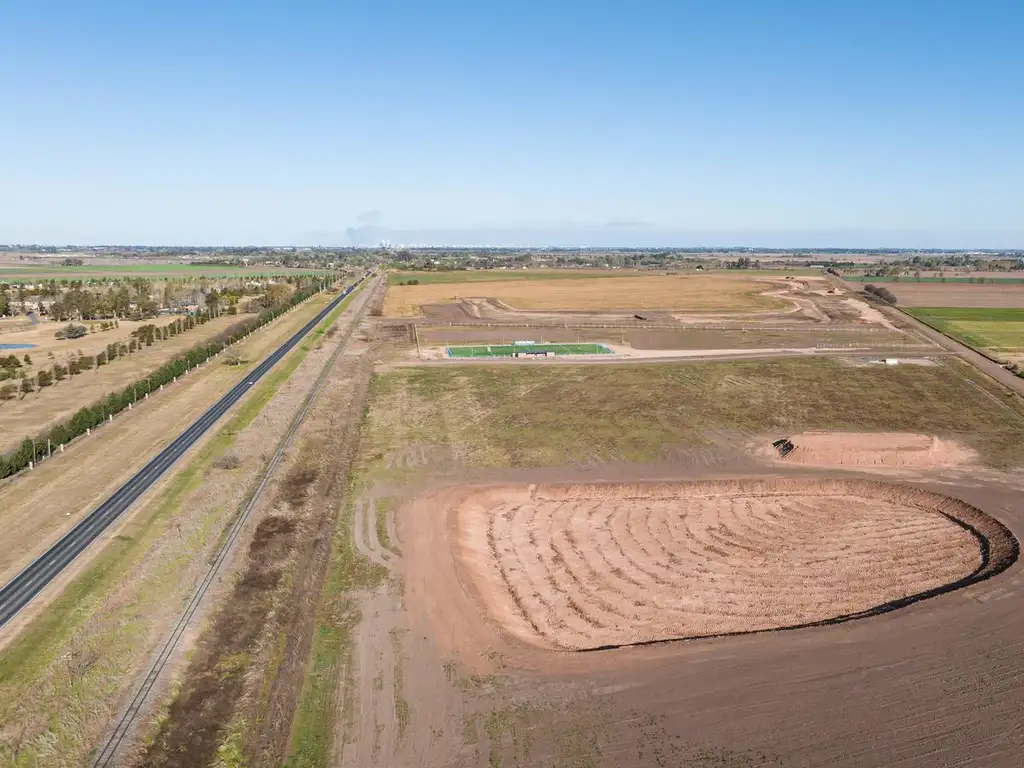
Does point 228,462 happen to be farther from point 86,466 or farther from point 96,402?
point 96,402

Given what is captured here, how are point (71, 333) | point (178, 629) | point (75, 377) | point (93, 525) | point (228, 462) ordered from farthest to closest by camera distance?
point (71, 333), point (75, 377), point (228, 462), point (93, 525), point (178, 629)

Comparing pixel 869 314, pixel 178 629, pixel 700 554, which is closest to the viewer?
pixel 178 629

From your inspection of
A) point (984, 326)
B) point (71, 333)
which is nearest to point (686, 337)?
point (984, 326)

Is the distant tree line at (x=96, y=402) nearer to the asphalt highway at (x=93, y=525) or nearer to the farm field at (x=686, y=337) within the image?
the asphalt highway at (x=93, y=525)

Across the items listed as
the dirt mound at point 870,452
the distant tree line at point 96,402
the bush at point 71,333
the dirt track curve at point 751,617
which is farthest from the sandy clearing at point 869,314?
the bush at point 71,333

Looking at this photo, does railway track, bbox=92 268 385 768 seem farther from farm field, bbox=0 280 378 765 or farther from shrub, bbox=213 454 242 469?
shrub, bbox=213 454 242 469

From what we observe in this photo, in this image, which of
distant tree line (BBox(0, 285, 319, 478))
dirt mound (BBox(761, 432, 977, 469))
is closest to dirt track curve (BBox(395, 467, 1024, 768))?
dirt mound (BBox(761, 432, 977, 469))
